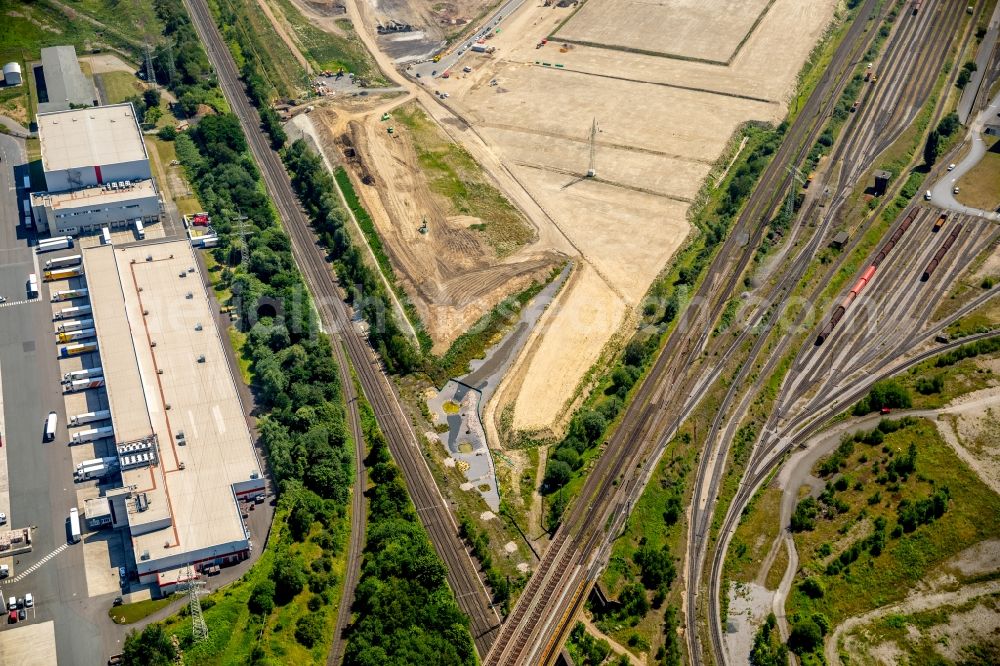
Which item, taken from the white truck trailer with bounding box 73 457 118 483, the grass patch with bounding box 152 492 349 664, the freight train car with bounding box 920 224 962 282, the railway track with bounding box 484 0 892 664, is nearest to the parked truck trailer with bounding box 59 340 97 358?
the white truck trailer with bounding box 73 457 118 483

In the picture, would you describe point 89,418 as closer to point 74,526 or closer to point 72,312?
point 74,526

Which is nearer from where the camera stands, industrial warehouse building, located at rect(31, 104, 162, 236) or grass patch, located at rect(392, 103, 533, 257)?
industrial warehouse building, located at rect(31, 104, 162, 236)

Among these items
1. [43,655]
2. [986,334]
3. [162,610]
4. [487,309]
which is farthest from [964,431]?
[43,655]

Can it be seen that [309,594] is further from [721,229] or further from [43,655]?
[721,229]

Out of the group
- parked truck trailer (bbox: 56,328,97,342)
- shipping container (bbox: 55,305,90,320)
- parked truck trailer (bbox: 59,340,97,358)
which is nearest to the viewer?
parked truck trailer (bbox: 59,340,97,358)

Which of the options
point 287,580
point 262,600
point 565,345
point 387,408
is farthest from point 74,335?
point 565,345

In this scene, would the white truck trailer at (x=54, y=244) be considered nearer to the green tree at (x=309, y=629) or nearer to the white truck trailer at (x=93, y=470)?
the white truck trailer at (x=93, y=470)

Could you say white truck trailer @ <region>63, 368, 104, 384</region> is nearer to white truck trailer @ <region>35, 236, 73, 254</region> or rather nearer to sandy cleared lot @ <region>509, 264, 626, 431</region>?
white truck trailer @ <region>35, 236, 73, 254</region>
